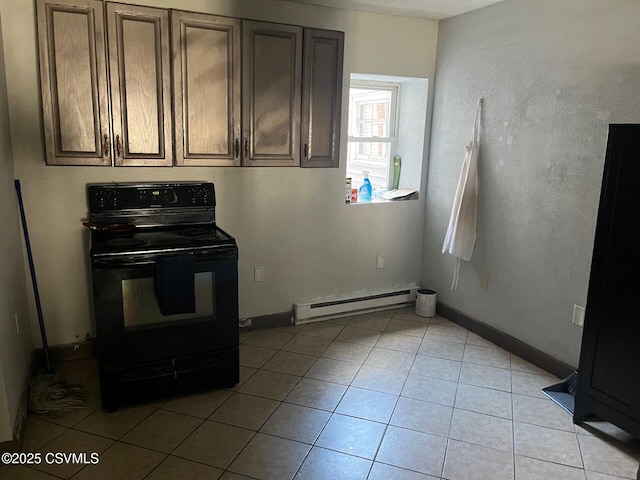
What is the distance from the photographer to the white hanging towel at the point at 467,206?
341 centimetres

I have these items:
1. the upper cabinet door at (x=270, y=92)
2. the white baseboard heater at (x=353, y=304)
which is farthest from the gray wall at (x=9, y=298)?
the white baseboard heater at (x=353, y=304)

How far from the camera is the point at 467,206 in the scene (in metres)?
3.42

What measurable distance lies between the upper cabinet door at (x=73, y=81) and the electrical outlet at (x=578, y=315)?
9.56 feet

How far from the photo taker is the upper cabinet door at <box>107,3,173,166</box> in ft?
A: 9.07

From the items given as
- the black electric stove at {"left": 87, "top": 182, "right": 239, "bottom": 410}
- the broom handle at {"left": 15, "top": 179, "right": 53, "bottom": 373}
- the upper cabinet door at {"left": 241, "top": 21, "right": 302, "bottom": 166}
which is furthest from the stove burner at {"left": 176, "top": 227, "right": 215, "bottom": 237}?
the broom handle at {"left": 15, "top": 179, "right": 53, "bottom": 373}

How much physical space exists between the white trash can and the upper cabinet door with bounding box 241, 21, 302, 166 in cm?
156

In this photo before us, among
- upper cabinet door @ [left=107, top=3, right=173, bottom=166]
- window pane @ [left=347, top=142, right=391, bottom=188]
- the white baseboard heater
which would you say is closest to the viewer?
upper cabinet door @ [left=107, top=3, right=173, bottom=166]

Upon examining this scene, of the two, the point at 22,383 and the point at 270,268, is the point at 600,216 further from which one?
the point at 22,383

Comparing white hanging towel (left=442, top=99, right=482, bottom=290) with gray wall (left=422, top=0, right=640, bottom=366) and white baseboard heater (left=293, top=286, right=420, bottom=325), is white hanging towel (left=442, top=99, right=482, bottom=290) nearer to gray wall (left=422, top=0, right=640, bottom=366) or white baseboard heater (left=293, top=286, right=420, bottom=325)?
gray wall (left=422, top=0, right=640, bottom=366)

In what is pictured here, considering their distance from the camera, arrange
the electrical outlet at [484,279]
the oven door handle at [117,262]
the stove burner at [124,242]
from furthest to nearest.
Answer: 1. the electrical outlet at [484,279]
2. the stove burner at [124,242]
3. the oven door handle at [117,262]

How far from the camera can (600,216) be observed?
2256 mm

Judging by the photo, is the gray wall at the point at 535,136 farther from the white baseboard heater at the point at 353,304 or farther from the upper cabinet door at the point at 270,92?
the upper cabinet door at the point at 270,92

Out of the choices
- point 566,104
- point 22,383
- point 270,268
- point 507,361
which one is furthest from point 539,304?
point 22,383

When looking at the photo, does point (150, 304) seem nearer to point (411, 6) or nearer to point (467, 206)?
point (467, 206)
